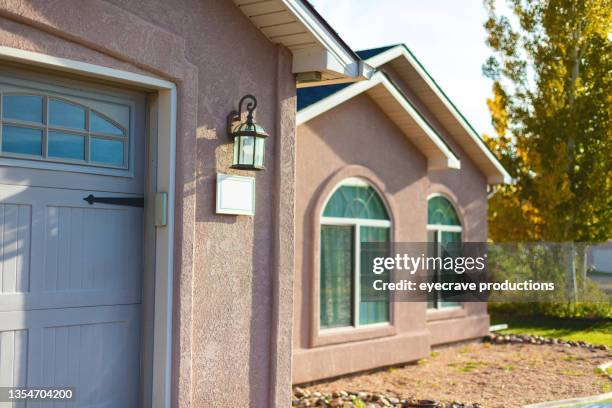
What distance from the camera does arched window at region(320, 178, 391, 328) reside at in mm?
10195

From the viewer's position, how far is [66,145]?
5.32 metres

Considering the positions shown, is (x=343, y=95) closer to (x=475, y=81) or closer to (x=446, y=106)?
(x=446, y=106)

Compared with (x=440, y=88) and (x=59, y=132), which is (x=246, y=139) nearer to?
(x=59, y=132)

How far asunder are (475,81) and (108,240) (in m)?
16.7

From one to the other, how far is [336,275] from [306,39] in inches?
179

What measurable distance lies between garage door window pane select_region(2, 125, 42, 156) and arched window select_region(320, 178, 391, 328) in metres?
5.42

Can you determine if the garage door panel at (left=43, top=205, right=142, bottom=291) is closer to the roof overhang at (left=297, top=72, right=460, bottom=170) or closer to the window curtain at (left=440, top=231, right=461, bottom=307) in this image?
the roof overhang at (left=297, top=72, right=460, bottom=170)

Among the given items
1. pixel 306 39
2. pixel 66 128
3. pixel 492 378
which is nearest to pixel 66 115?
pixel 66 128

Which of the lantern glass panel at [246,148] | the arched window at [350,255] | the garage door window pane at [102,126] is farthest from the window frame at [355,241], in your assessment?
the garage door window pane at [102,126]

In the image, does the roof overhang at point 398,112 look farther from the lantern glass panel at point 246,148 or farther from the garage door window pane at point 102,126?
the garage door window pane at point 102,126

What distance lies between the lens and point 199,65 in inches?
233

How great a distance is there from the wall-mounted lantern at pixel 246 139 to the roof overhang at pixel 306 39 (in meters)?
0.69

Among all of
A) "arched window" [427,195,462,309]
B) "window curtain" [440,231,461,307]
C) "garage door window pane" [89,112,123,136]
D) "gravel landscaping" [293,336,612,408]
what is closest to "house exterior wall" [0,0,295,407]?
"garage door window pane" [89,112,123,136]

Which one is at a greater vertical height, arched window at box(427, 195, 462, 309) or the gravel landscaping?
arched window at box(427, 195, 462, 309)
